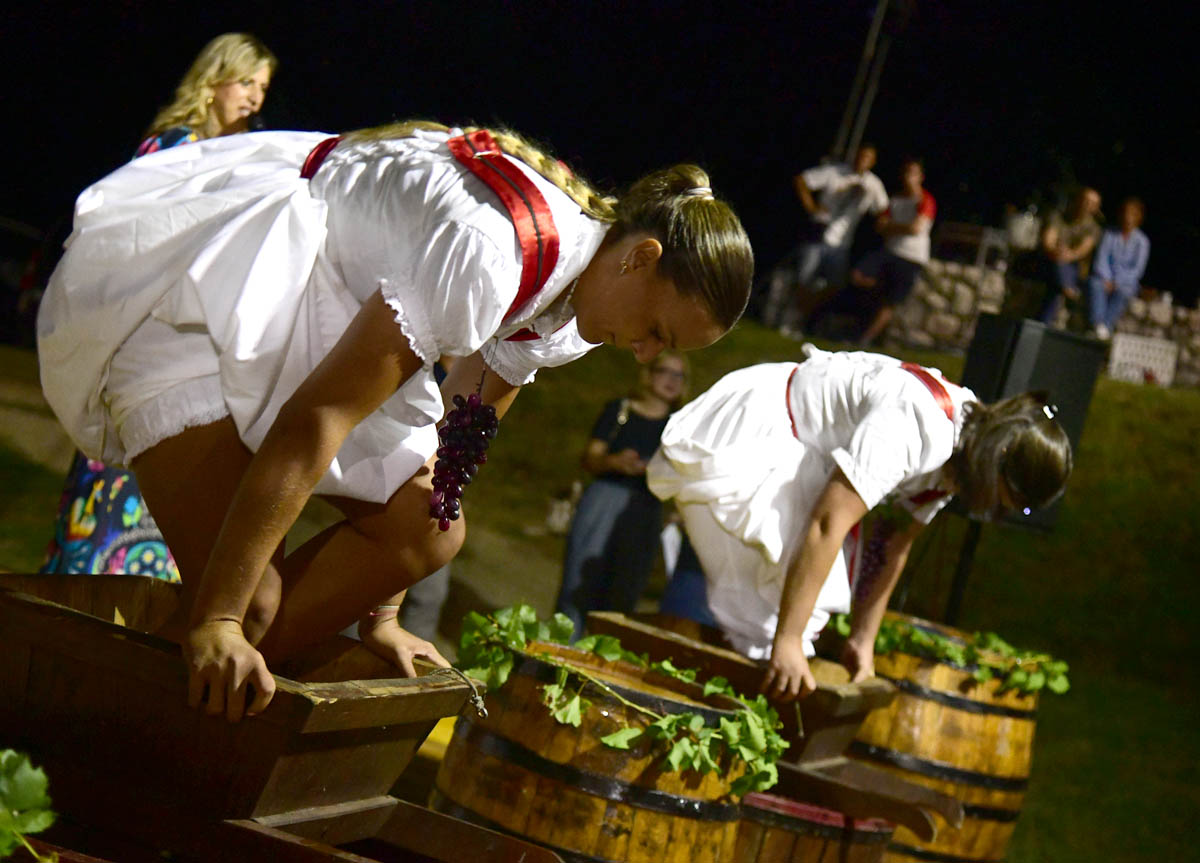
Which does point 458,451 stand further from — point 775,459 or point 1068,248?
point 1068,248

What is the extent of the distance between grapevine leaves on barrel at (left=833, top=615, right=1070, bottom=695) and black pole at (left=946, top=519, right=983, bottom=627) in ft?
4.72

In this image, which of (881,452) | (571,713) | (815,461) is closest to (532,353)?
(571,713)

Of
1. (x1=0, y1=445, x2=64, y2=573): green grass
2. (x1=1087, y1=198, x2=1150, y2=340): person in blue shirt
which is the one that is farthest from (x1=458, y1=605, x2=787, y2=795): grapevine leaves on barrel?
(x1=1087, y1=198, x2=1150, y2=340): person in blue shirt

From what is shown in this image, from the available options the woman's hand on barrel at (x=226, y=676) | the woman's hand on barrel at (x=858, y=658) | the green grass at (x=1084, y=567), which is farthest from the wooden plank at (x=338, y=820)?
the green grass at (x=1084, y=567)

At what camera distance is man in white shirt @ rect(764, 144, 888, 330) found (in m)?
9.30

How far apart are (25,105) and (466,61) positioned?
2.92 metres

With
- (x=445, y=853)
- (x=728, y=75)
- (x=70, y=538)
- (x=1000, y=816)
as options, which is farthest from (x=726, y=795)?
(x=728, y=75)

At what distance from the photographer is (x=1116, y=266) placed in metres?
9.85

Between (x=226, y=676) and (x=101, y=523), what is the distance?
1655 millimetres

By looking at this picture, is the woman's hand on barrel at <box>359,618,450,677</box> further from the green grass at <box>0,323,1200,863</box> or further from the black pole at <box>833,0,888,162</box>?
the black pole at <box>833,0,888,162</box>

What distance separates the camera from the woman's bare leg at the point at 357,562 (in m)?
1.75

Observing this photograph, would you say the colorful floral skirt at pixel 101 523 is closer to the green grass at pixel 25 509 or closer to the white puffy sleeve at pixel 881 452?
the white puffy sleeve at pixel 881 452

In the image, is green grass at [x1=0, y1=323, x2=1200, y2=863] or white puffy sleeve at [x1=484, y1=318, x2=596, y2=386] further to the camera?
green grass at [x1=0, y1=323, x2=1200, y2=863]

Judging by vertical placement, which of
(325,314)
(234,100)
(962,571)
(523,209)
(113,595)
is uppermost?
(234,100)
